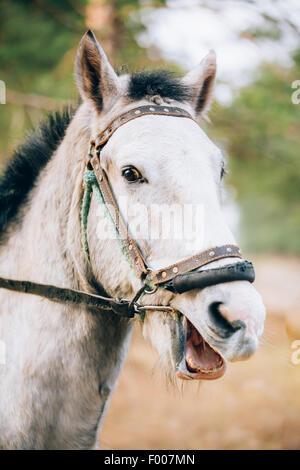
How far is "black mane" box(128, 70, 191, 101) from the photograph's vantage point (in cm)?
235

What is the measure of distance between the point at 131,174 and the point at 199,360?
3.26ft

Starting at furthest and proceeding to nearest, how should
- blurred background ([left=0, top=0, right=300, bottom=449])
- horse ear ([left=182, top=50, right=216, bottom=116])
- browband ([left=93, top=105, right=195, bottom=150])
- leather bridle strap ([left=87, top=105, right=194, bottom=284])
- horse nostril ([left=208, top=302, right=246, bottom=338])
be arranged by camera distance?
blurred background ([left=0, top=0, right=300, bottom=449]), horse ear ([left=182, top=50, right=216, bottom=116]), browband ([left=93, top=105, right=195, bottom=150]), leather bridle strap ([left=87, top=105, right=194, bottom=284]), horse nostril ([left=208, top=302, right=246, bottom=338])

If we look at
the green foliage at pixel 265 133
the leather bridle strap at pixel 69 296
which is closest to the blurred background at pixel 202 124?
the green foliage at pixel 265 133

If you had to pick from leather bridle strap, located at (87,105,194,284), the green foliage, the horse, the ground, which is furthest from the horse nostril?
the green foliage

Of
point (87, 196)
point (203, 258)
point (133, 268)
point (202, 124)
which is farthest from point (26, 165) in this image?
point (202, 124)

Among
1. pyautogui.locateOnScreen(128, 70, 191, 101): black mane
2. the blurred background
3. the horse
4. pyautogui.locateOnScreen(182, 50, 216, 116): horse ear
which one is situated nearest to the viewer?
the horse

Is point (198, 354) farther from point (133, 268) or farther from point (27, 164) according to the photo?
point (27, 164)

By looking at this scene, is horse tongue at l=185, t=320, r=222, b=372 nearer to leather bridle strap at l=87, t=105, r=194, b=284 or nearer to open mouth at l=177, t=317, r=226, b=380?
open mouth at l=177, t=317, r=226, b=380

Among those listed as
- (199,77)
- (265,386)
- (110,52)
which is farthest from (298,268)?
(199,77)

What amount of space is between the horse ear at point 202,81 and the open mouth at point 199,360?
1.50 meters

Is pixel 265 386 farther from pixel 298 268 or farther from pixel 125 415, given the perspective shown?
pixel 298 268

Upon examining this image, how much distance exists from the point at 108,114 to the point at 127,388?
673 centimetres

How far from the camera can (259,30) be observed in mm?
5930

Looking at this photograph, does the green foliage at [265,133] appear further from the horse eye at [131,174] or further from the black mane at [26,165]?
the horse eye at [131,174]
